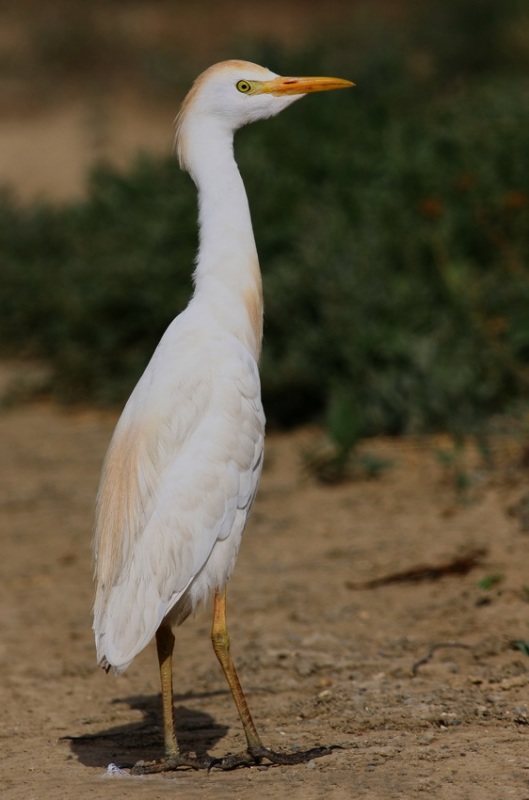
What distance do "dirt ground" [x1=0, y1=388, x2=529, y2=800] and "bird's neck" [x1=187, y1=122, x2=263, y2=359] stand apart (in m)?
1.31

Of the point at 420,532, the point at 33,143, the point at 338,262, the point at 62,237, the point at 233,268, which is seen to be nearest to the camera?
the point at 233,268

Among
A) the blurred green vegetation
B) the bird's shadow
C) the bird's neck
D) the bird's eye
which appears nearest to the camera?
the bird's shadow

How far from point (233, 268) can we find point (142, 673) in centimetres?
181

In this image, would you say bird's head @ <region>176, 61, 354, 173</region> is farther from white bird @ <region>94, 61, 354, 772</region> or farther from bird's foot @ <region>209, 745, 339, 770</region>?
bird's foot @ <region>209, 745, 339, 770</region>

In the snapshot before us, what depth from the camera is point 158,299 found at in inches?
339

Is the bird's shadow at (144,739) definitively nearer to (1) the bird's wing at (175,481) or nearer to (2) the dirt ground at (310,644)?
(2) the dirt ground at (310,644)

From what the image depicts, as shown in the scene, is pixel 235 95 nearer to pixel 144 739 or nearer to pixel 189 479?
pixel 189 479

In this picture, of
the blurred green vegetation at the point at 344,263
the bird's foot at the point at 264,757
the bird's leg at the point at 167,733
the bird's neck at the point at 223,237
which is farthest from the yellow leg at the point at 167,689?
the blurred green vegetation at the point at 344,263

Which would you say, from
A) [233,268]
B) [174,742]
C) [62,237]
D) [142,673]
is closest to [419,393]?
[142,673]

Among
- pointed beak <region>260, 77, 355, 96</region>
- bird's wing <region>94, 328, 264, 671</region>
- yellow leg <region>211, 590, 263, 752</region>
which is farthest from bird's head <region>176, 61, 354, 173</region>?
yellow leg <region>211, 590, 263, 752</region>

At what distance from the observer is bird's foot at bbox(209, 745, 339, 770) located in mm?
3701

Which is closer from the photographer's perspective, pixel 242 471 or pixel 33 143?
pixel 242 471

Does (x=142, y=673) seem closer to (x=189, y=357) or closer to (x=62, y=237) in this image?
(x=189, y=357)

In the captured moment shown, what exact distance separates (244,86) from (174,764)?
224 cm
